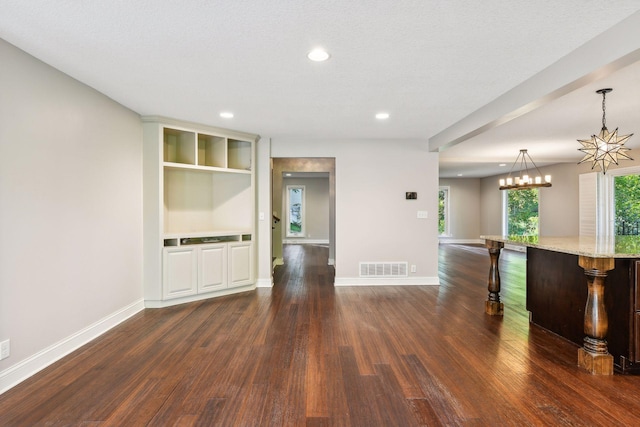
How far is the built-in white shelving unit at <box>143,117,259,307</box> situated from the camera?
13.4ft

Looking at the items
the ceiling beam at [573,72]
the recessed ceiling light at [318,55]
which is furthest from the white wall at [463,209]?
the recessed ceiling light at [318,55]

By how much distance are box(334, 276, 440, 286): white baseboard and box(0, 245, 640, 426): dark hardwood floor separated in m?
1.23

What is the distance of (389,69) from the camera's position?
8.73 ft

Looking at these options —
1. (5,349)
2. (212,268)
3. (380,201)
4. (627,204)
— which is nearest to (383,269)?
(380,201)

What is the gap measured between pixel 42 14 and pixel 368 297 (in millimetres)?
4168

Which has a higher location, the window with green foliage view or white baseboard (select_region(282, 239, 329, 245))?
the window with green foliage view

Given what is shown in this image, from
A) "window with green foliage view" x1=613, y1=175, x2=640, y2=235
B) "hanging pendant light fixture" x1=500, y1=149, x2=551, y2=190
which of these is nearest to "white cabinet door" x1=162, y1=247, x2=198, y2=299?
"hanging pendant light fixture" x1=500, y1=149, x2=551, y2=190

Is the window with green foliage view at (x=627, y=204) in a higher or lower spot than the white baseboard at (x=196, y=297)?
higher

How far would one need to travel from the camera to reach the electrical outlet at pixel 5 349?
2.20 m

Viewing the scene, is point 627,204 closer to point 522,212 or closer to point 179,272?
point 522,212

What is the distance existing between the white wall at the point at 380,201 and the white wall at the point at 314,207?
239 inches

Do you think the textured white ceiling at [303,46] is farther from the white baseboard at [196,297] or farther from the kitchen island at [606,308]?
the white baseboard at [196,297]

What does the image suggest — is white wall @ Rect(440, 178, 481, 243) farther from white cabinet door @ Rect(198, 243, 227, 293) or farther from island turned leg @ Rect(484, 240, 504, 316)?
white cabinet door @ Rect(198, 243, 227, 293)

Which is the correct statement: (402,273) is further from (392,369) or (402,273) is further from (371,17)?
(371,17)
